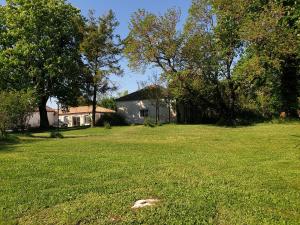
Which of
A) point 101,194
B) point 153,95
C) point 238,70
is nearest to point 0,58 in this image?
point 153,95

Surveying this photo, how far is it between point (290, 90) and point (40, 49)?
954 inches

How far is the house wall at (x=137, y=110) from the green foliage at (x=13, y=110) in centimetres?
2374

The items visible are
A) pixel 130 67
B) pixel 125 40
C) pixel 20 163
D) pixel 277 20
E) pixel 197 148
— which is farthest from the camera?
pixel 125 40

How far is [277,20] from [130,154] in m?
20.6

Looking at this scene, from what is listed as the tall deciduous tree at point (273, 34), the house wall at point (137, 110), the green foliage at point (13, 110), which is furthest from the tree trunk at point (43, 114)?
the tall deciduous tree at point (273, 34)

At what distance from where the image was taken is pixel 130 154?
13.6 metres

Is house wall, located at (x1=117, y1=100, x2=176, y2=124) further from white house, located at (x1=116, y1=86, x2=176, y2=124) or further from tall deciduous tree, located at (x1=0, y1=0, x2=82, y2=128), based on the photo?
tall deciduous tree, located at (x1=0, y1=0, x2=82, y2=128)

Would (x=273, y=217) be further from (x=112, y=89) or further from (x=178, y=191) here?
(x=112, y=89)

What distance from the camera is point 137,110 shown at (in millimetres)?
49688

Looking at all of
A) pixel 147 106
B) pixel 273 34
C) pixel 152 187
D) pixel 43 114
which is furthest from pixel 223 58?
pixel 152 187

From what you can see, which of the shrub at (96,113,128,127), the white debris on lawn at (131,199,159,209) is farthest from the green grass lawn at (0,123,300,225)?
the shrub at (96,113,128,127)

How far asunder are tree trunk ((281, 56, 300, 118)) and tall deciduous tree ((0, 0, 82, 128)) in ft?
67.1

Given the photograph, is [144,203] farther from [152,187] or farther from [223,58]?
[223,58]

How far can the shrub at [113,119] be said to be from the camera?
46.6 meters
